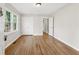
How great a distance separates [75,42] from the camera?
4629 millimetres

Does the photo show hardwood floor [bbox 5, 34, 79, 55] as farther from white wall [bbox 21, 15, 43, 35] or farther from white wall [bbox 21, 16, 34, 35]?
white wall [bbox 21, 16, 34, 35]

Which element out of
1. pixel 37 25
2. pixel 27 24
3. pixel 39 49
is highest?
pixel 27 24

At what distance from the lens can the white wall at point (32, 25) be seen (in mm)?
10750

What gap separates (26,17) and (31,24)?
2.80ft

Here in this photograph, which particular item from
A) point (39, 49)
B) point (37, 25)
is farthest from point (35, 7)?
point (37, 25)

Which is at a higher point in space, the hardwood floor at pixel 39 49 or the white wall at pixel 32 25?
the white wall at pixel 32 25

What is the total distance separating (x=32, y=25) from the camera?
1102cm

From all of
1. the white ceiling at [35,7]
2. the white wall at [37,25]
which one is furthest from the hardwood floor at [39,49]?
the white wall at [37,25]

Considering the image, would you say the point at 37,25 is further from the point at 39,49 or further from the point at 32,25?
the point at 39,49

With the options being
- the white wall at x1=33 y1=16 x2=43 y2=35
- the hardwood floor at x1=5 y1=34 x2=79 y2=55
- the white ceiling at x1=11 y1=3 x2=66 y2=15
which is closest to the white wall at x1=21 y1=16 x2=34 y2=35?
the white wall at x1=33 y1=16 x2=43 y2=35

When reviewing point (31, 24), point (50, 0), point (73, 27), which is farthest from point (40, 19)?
point (50, 0)

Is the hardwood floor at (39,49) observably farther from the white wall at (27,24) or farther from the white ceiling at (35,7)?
the white wall at (27,24)

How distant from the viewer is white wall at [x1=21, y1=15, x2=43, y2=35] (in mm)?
10750
